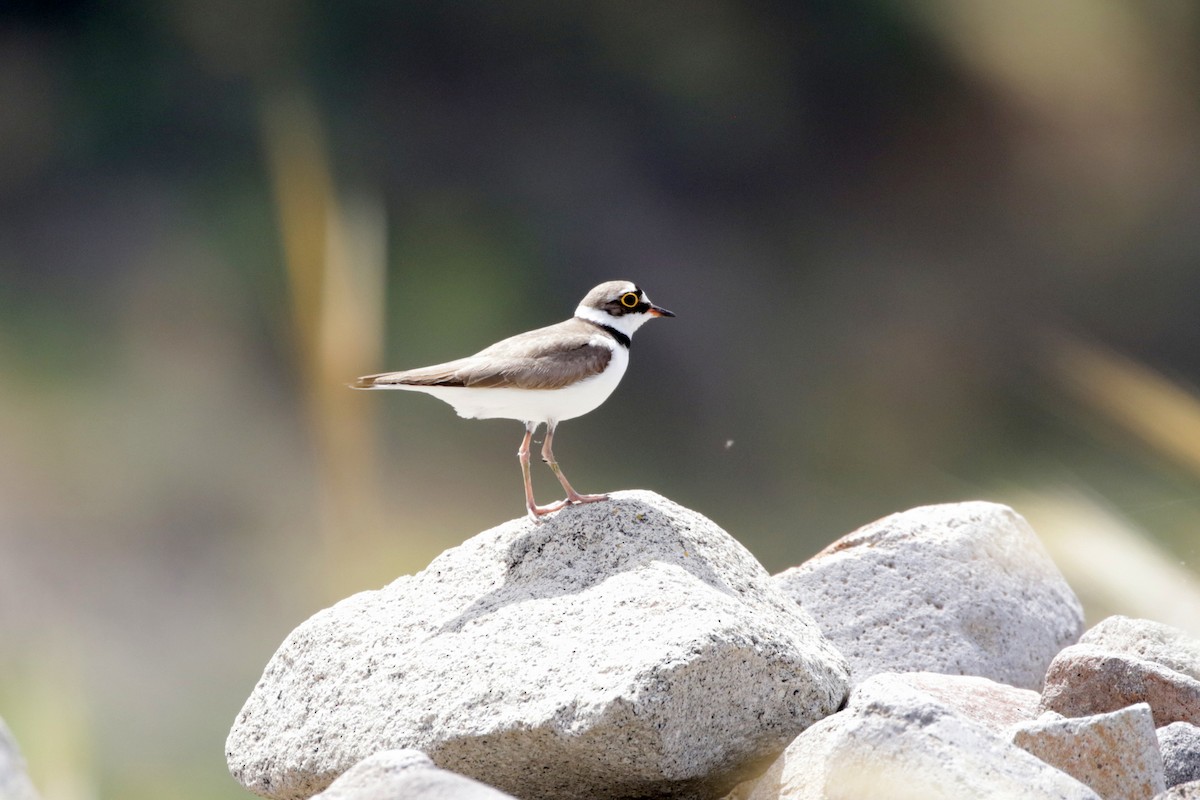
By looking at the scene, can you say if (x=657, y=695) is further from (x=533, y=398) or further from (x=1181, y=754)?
(x=1181, y=754)

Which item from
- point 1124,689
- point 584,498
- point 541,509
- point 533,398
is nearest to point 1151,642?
point 1124,689

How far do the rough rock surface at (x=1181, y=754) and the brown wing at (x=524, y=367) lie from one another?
2063mm

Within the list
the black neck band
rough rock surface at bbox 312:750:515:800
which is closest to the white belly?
the black neck band

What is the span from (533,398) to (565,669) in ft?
3.84

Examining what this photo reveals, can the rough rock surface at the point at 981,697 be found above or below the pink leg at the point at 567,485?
below

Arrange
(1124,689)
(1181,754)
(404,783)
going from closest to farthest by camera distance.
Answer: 1. (404,783)
2. (1181,754)
3. (1124,689)

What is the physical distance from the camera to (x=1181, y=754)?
11.4ft

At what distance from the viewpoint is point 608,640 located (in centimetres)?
338

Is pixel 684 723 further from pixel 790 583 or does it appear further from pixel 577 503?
pixel 790 583

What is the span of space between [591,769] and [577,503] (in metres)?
1.02

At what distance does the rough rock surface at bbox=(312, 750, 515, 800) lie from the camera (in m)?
2.71

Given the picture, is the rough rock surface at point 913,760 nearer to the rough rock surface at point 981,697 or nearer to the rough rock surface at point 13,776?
the rough rock surface at point 981,697

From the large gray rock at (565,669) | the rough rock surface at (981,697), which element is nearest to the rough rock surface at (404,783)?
the large gray rock at (565,669)

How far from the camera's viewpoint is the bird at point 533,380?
Result: 422 cm
